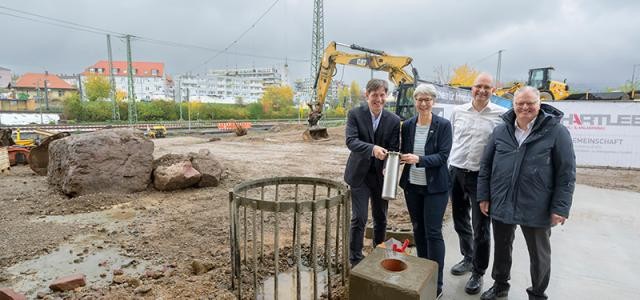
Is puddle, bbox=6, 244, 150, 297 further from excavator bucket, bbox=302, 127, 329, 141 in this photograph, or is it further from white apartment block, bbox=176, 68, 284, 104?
white apartment block, bbox=176, 68, 284, 104

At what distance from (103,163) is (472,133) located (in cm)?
579

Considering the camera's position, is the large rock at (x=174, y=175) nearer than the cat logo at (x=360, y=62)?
Yes

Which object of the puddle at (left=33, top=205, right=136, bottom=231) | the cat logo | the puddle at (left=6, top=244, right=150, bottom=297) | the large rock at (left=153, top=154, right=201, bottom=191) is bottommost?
the puddle at (left=6, top=244, right=150, bottom=297)

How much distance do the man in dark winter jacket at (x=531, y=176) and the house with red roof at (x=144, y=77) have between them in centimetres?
8822

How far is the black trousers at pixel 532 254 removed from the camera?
2.40m

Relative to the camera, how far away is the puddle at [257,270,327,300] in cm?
286

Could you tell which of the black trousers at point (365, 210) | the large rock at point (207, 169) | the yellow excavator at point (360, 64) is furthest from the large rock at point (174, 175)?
the yellow excavator at point (360, 64)

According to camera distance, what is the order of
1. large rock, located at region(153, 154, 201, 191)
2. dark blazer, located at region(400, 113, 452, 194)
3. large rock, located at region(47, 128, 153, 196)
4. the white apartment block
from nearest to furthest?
dark blazer, located at region(400, 113, 452, 194)
large rock, located at region(47, 128, 153, 196)
large rock, located at region(153, 154, 201, 191)
the white apartment block

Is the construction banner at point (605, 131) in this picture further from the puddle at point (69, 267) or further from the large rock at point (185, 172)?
the puddle at point (69, 267)

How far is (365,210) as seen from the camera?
9.80 feet

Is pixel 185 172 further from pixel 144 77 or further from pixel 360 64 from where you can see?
pixel 144 77

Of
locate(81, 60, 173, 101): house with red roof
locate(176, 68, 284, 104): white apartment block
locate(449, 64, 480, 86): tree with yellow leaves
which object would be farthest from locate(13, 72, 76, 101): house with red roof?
locate(449, 64, 480, 86): tree with yellow leaves

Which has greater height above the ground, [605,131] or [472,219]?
[605,131]

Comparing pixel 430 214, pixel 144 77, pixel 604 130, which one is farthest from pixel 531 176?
pixel 144 77
